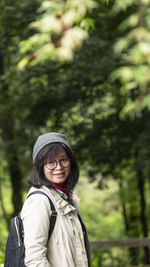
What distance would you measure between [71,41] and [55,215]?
1.01m

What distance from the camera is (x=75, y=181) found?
2764 millimetres

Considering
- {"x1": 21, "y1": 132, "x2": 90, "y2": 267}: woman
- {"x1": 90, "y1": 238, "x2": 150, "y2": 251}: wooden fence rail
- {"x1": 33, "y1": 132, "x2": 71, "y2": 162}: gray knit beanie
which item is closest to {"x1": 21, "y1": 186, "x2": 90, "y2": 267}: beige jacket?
{"x1": 21, "y1": 132, "x2": 90, "y2": 267}: woman

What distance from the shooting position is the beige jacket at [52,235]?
7.58 ft

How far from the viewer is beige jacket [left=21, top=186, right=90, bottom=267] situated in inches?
91.0

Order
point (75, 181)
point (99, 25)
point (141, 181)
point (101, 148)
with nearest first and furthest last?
point (75, 181), point (99, 25), point (101, 148), point (141, 181)

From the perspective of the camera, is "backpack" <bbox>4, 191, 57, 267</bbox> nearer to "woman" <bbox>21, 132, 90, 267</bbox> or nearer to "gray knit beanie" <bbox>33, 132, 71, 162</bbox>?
"woman" <bbox>21, 132, 90, 267</bbox>

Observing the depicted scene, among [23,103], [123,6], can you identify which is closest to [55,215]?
[123,6]

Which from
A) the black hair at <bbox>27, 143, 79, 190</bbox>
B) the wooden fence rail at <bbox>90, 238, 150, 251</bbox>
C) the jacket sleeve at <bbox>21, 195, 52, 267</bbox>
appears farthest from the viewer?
the wooden fence rail at <bbox>90, 238, 150, 251</bbox>

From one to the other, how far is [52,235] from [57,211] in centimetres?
14

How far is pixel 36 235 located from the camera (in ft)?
7.54

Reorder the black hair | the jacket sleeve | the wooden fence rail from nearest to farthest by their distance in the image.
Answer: the jacket sleeve → the black hair → the wooden fence rail

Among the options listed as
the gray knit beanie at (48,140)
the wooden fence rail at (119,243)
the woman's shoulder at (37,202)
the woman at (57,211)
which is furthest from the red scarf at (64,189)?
the wooden fence rail at (119,243)

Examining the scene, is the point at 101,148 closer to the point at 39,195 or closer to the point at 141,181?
the point at 141,181

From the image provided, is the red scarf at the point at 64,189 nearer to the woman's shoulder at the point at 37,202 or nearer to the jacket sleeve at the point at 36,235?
the woman's shoulder at the point at 37,202
